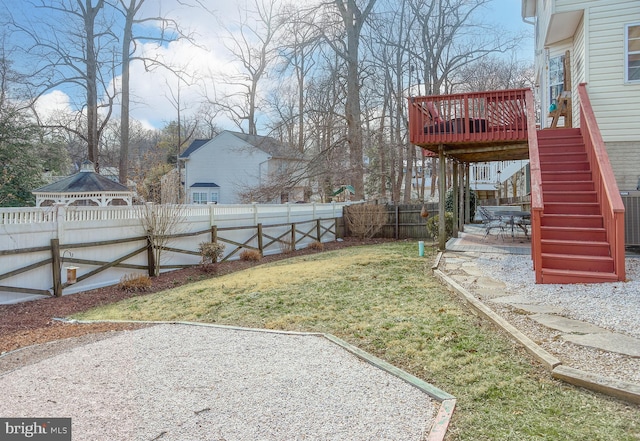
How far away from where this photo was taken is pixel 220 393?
2.89 m

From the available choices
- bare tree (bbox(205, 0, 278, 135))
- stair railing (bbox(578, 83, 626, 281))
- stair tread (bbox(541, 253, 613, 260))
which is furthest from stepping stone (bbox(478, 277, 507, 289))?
bare tree (bbox(205, 0, 278, 135))

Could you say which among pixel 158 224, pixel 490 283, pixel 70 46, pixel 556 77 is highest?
pixel 70 46

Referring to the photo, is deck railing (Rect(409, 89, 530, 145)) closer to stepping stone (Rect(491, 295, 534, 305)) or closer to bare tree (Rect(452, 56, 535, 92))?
stepping stone (Rect(491, 295, 534, 305))

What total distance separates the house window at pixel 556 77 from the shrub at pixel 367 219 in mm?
7008

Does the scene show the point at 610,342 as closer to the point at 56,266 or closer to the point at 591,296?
the point at 591,296

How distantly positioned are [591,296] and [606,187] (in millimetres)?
1811

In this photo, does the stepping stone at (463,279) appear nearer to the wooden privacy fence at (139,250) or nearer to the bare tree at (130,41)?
the wooden privacy fence at (139,250)

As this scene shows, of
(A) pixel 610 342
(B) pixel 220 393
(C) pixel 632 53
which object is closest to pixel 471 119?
(C) pixel 632 53

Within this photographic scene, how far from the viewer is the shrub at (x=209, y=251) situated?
909 centimetres

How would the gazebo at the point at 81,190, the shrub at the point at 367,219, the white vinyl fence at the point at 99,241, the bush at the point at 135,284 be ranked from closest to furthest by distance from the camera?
the white vinyl fence at the point at 99,241, the bush at the point at 135,284, the gazebo at the point at 81,190, the shrub at the point at 367,219

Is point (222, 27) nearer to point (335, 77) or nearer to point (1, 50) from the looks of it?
point (335, 77)

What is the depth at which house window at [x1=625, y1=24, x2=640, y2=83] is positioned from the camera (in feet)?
25.5

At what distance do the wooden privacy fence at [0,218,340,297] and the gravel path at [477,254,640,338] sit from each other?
6.37 m

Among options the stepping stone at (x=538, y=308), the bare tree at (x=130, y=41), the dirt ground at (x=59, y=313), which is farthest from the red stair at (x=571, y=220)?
the bare tree at (x=130, y=41)
